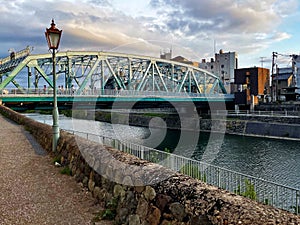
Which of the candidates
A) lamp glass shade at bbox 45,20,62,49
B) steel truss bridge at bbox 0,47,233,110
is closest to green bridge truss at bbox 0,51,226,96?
steel truss bridge at bbox 0,47,233,110

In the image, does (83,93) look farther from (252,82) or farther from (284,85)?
(284,85)

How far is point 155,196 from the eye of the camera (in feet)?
15.6

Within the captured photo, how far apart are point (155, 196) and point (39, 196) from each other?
11.4 ft

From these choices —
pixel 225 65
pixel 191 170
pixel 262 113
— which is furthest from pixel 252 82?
pixel 191 170

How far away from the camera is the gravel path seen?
19.2 feet

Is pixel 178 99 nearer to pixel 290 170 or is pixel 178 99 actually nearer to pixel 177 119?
pixel 177 119

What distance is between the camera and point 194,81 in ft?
241

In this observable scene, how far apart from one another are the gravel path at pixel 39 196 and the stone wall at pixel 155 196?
1.30 feet

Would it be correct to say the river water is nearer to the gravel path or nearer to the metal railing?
the metal railing

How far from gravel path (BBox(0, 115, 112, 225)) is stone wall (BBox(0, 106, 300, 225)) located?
395mm

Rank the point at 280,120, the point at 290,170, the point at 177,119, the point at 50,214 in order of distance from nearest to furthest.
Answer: the point at 50,214 → the point at 290,170 → the point at 280,120 → the point at 177,119

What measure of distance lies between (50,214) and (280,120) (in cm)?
4175

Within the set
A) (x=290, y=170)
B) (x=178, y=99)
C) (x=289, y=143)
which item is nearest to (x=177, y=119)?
(x=178, y=99)

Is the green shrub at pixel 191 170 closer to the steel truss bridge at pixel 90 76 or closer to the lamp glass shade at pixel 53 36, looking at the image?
the lamp glass shade at pixel 53 36
